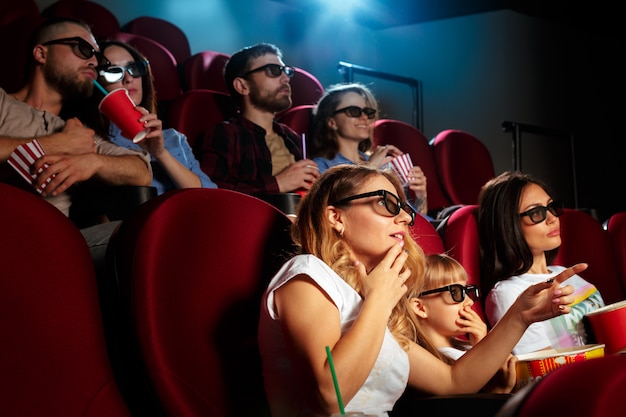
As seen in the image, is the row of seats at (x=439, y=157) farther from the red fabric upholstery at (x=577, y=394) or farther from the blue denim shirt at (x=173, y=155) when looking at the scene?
the red fabric upholstery at (x=577, y=394)

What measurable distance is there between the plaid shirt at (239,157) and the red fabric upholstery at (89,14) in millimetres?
→ 552

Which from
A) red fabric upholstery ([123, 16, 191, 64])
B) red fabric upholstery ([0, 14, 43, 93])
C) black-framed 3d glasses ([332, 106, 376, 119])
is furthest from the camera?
red fabric upholstery ([123, 16, 191, 64])

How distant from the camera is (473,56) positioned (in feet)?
8.58

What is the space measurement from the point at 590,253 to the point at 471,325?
507mm

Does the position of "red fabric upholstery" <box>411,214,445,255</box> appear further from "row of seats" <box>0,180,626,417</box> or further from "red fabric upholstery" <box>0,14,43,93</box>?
"red fabric upholstery" <box>0,14,43,93</box>

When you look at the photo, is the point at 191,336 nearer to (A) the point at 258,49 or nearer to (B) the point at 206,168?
(B) the point at 206,168

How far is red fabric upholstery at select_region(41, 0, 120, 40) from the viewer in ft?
5.71

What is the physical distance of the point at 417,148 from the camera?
1.69 meters

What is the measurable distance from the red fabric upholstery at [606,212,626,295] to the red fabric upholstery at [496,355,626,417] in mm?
1004

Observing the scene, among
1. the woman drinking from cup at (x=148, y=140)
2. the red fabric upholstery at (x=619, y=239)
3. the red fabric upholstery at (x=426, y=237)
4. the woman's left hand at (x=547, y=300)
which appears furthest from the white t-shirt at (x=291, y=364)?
the red fabric upholstery at (x=619, y=239)

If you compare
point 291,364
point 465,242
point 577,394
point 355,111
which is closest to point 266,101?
point 355,111

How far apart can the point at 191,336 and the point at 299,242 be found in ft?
0.47

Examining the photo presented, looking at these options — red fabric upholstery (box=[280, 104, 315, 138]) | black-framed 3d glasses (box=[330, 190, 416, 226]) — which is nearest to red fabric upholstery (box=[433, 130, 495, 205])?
red fabric upholstery (box=[280, 104, 315, 138])

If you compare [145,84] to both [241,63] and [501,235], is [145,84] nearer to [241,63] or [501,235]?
[241,63]
